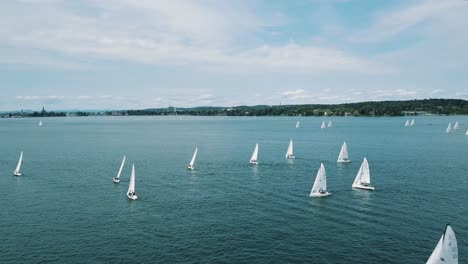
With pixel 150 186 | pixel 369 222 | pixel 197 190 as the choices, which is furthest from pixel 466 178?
pixel 150 186

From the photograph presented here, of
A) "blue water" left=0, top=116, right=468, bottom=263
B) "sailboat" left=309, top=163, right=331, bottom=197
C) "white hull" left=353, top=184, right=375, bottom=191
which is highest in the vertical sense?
"sailboat" left=309, top=163, right=331, bottom=197

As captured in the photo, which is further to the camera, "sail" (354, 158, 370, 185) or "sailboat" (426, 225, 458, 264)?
"sail" (354, 158, 370, 185)

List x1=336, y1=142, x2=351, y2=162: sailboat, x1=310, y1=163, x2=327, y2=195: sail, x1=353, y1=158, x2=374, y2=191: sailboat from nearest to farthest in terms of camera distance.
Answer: x1=310, y1=163, x2=327, y2=195: sail < x1=353, y1=158, x2=374, y2=191: sailboat < x1=336, y1=142, x2=351, y2=162: sailboat

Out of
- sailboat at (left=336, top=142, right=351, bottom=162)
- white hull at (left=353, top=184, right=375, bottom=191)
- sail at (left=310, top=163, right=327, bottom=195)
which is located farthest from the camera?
sailboat at (left=336, top=142, right=351, bottom=162)

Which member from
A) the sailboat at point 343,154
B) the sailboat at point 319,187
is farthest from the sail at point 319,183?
the sailboat at point 343,154

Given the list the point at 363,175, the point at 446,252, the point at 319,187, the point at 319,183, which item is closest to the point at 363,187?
the point at 363,175

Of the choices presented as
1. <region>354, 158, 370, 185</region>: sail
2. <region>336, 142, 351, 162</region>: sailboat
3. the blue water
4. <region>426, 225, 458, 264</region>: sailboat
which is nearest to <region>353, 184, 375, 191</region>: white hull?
<region>354, 158, 370, 185</region>: sail

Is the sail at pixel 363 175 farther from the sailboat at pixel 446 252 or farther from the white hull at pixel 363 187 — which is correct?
the sailboat at pixel 446 252

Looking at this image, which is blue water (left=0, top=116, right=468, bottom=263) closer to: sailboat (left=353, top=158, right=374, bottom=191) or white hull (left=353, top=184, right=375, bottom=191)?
white hull (left=353, top=184, right=375, bottom=191)

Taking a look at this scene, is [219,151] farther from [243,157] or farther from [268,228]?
[268,228]

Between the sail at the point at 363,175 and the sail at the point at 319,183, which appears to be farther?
the sail at the point at 363,175

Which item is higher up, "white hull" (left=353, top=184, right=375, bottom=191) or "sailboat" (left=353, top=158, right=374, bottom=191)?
"sailboat" (left=353, top=158, right=374, bottom=191)
